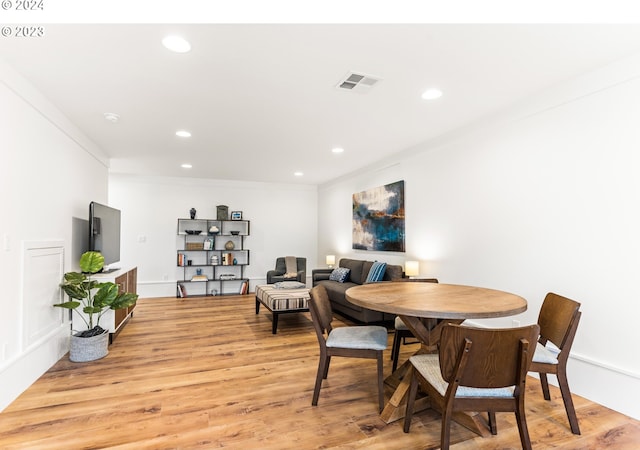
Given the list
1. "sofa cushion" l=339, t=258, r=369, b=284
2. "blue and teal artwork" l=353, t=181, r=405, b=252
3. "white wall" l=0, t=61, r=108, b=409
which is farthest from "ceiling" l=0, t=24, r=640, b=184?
"sofa cushion" l=339, t=258, r=369, b=284

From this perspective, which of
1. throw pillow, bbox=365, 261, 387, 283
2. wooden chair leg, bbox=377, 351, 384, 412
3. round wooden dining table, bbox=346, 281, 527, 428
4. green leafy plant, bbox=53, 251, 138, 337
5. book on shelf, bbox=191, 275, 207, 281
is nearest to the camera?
round wooden dining table, bbox=346, 281, 527, 428

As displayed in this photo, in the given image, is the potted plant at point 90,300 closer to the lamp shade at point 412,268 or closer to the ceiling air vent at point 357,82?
the ceiling air vent at point 357,82

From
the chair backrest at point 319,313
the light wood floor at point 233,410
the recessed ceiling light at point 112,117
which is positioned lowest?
the light wood floor at point 233,410

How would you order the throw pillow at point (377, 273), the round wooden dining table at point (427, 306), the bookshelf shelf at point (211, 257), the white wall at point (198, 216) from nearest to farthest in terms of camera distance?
the round wooden dining table at point (427, 306) → the throw pillow at point (377, 273) → the white wall at point (198, 216) → the bookshelf shelf at point (211, 257)

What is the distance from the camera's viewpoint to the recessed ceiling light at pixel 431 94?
107 inches

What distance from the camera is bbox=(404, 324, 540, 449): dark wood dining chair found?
147cm

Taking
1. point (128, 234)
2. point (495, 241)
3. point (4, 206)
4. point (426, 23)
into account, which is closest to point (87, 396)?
point (4, 206)

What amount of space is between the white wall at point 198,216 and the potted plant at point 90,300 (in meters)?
3.32

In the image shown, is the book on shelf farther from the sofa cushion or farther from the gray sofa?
the sofa cushion

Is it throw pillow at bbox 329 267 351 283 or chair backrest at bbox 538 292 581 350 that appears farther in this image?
throw pillow at bbox 329 267 351 283

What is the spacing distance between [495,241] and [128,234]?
6402 millimetres

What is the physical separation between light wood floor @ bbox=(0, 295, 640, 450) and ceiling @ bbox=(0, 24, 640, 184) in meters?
2.45

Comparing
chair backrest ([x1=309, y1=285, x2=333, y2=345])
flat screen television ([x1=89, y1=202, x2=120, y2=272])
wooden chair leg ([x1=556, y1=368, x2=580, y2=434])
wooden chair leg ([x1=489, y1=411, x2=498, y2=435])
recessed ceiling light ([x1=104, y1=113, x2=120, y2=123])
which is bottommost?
wooden chair leg ([x1=489, y1=411, x2=498, y2=435])

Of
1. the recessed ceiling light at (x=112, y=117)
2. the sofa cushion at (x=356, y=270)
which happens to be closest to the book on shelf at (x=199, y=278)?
the sofa cushion at (x=356, y=270)
